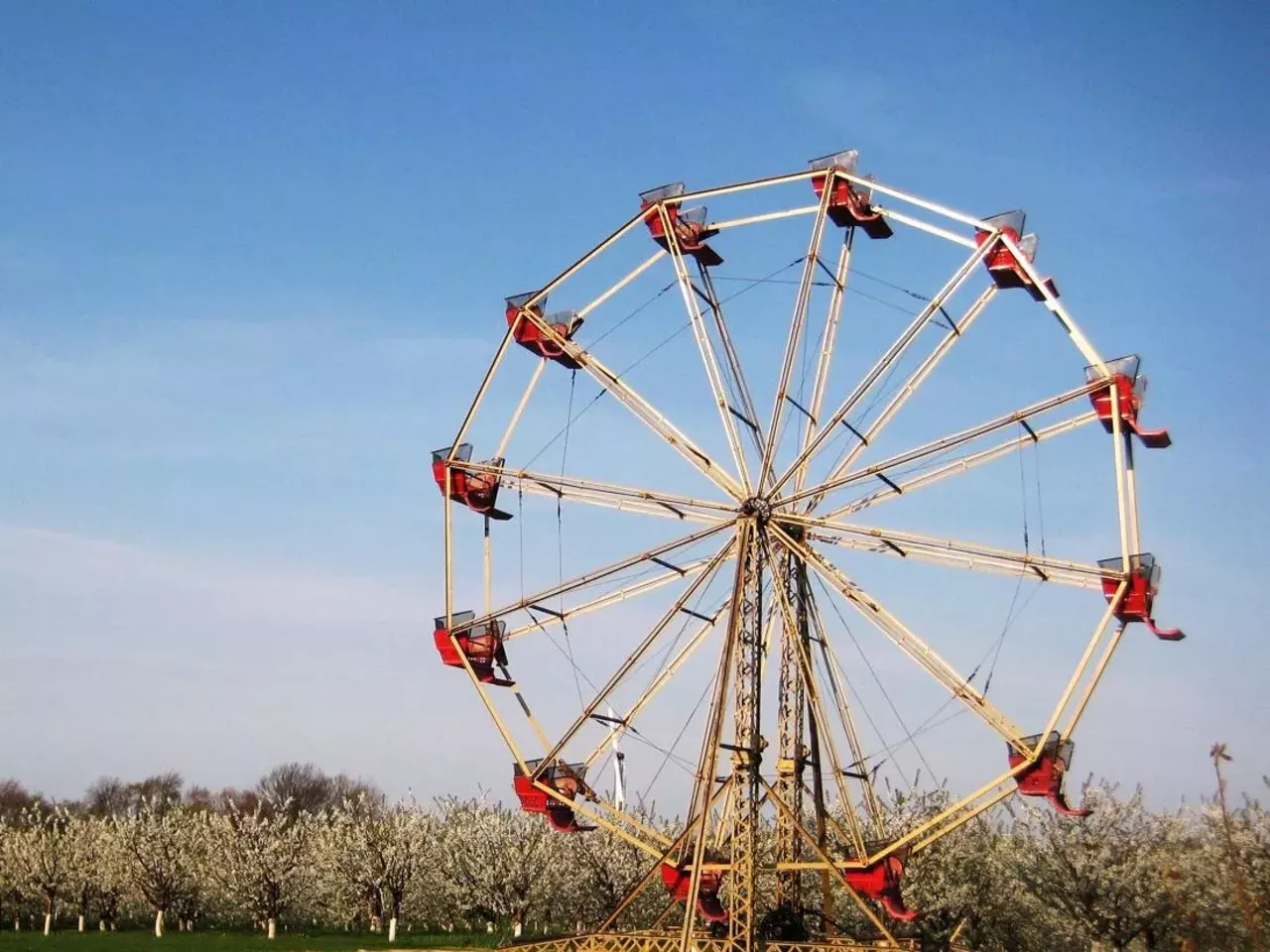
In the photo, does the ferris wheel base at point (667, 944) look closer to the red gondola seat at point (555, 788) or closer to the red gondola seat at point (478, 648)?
the red gondola seat at point (555, 788)

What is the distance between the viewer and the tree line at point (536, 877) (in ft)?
173

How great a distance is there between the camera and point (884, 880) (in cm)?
3428

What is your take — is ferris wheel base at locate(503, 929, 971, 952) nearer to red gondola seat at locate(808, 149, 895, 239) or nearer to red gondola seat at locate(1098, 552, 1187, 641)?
red gondola seat at locate(1098, 552, 1187, 641)

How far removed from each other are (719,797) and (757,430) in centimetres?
1010

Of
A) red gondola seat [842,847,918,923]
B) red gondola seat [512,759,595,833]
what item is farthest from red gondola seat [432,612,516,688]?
red gondola seat [842,847,918,923]

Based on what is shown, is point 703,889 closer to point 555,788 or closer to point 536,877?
point 555,788

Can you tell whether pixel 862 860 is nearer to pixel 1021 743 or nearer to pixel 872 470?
pixel 1021 743

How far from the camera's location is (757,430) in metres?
37.7

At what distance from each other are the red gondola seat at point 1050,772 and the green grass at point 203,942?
3824 centimetres

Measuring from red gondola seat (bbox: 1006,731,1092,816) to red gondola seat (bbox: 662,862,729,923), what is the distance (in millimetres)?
8310

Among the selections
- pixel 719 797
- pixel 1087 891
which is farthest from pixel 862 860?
pixel 1087 891

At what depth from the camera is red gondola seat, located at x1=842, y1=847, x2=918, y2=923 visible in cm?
3416

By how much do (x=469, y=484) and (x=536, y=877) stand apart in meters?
41.9

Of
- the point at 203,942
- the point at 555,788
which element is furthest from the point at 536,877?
the point at 555,788
